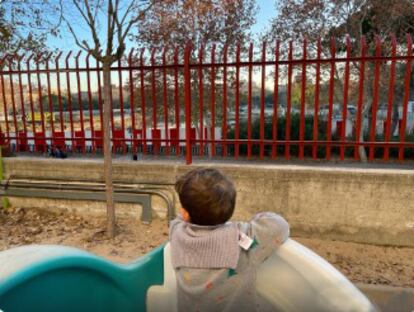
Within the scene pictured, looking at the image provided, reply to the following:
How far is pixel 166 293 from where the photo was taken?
1983mm

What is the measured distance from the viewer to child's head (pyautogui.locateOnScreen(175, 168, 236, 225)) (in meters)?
1.36

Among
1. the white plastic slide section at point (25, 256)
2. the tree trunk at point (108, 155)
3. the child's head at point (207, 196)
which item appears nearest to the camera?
the child's head at point (207, 196)

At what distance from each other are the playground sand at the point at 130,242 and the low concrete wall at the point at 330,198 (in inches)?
5.9

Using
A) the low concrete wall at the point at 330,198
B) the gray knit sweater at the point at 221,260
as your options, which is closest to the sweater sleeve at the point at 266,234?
the gray knit sweater at the point at 221,260

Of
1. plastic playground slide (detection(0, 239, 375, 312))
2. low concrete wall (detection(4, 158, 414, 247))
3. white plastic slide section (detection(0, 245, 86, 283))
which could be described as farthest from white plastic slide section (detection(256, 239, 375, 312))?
low concrete wall (detection(4, 158, 414, 247))

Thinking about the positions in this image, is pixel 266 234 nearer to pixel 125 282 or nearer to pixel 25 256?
pixel 125 282

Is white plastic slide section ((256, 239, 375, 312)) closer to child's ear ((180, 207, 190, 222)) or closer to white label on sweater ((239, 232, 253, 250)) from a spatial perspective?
white label on sweater ((239, 232, 253, 250))

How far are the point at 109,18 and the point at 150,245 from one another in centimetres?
244

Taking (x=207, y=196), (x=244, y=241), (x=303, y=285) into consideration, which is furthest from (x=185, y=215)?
(x=303, y=285)

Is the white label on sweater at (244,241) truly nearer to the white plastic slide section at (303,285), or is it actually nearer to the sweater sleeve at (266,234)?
the sweater sleeve at (266,234)

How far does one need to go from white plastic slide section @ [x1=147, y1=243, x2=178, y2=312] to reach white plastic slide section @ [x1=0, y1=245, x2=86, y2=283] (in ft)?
1.52

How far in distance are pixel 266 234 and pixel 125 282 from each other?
1.01 m

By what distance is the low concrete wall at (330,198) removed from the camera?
3.69m

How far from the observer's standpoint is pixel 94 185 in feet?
14.9
